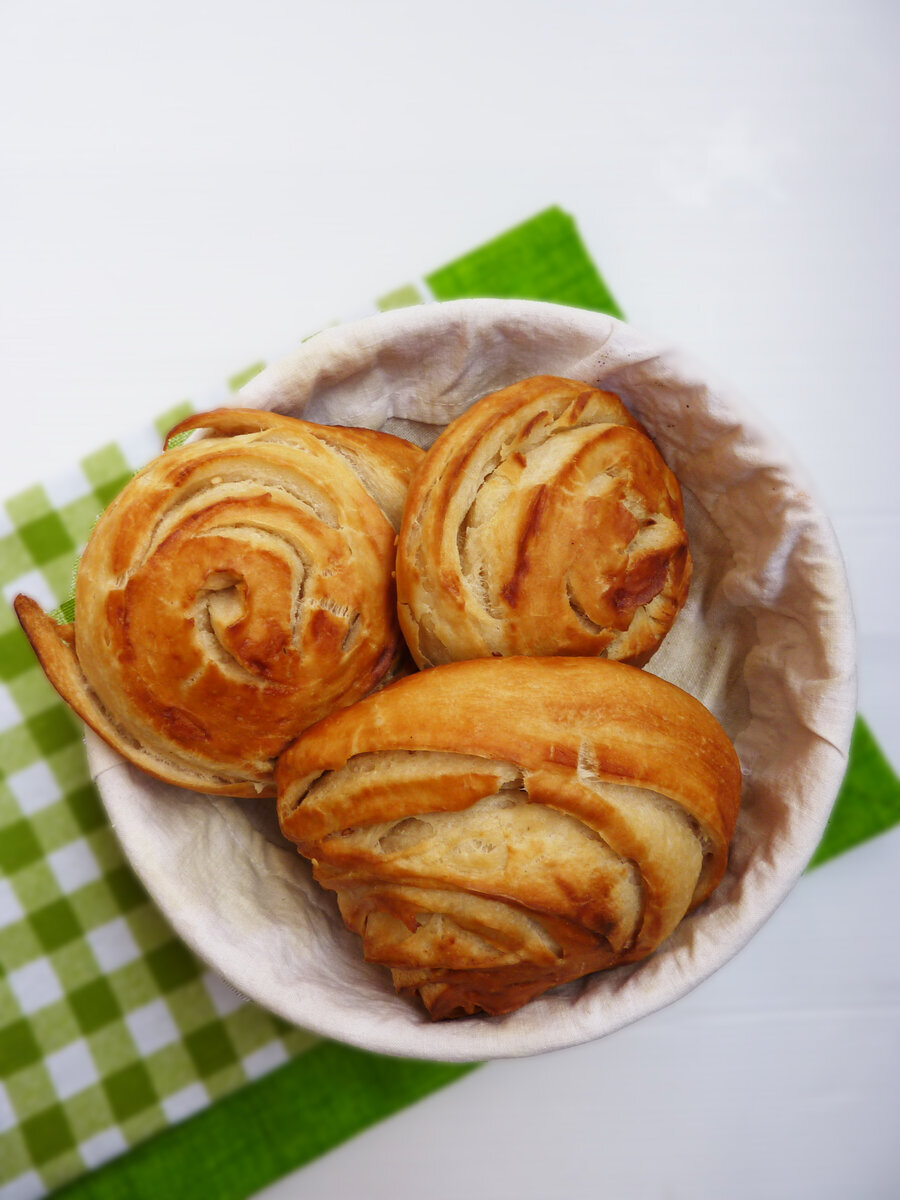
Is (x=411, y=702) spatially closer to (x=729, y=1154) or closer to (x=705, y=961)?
(x=705, y=961)

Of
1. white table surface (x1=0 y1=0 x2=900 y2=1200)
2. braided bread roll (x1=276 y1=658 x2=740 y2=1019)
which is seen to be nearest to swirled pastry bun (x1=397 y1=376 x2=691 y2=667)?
braided bread roll (x1=276 y1=658 x2=740 y2=1019)

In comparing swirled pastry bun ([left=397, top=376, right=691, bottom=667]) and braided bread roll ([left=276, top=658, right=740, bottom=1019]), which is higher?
swirled pastry bun ([left=397, top=376, right=691, bottom=667])

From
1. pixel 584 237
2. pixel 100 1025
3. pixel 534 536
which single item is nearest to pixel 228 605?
pixel 534 536

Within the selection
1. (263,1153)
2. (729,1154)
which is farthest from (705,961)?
(263,1153)

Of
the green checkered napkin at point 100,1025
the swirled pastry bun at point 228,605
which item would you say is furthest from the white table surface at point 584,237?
the swirled pastry bun at point 228,605

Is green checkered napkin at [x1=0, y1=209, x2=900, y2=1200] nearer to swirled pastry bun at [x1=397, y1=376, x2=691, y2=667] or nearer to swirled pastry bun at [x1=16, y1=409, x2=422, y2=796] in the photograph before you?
swirled pastry bun at [x1=16, y1=409, x2=422, y2=796]
